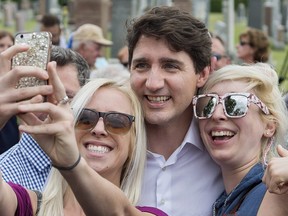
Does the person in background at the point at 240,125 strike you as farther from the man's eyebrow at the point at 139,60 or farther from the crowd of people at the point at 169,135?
the man's eyebrow at the point at 139,60

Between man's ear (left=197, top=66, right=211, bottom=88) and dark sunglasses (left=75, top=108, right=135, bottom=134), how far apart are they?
0.63m

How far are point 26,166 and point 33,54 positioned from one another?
1.27 meters

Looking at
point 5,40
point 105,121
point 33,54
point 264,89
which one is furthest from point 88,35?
point 33,54

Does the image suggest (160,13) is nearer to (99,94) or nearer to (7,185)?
(99,94)

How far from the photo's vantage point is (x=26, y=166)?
13.4ft

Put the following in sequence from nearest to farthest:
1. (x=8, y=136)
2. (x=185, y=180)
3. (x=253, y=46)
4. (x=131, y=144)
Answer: (x=131, y=144) < (x=185, y=180) < (x=8, y=136) < (x=253, y=46)

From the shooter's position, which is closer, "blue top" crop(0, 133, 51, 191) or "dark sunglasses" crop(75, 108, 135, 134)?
"dark sunglasses" crop(75, 108, 135, 134)

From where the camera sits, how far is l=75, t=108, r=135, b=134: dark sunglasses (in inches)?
147

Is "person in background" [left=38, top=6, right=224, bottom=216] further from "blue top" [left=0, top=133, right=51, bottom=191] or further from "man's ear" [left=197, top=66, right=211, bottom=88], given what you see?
"blue top" [left=0, top=133, right=51, bottom=191]

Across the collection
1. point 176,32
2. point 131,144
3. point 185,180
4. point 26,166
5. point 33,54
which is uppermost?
point 33,54

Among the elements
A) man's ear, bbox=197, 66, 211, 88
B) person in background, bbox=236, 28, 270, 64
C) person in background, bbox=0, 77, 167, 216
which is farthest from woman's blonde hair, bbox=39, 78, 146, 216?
person in background, bbox=236, 28, 270, 64

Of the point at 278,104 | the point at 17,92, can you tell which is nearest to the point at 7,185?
the point at 17,92

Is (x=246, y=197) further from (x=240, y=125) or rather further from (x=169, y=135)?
(x=169, y=135)

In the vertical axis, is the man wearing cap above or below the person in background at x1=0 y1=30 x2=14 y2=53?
below
